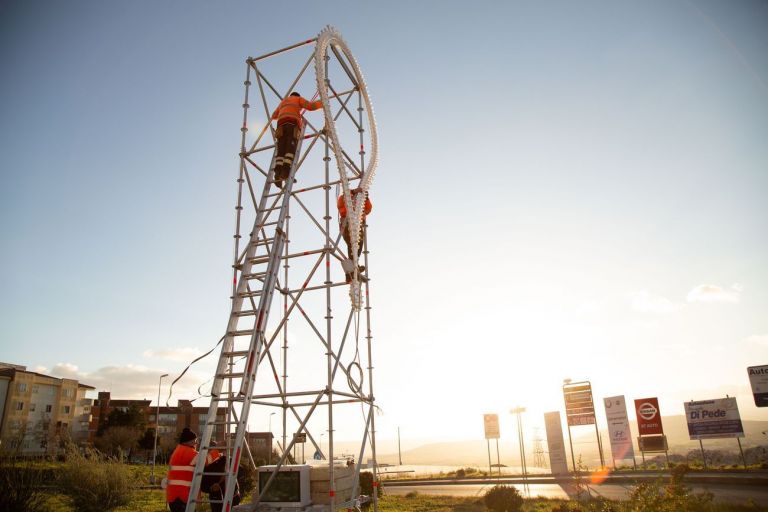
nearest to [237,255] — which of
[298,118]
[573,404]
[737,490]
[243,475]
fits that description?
[298,118]

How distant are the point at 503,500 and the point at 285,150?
14670 millimetres

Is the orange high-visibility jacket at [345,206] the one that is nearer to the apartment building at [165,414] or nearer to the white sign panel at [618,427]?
the white sign panel at [618,427]

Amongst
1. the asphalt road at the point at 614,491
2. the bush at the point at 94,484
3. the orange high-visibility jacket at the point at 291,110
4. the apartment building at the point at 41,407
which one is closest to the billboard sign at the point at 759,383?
the asphalt road at the point at 614,491

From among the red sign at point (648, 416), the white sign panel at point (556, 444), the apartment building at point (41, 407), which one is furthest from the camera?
the apartment building at point (41, 407)

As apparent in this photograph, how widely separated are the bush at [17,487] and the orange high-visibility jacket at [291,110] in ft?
30.1

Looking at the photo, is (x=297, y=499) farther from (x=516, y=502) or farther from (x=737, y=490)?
(x=737, y=490)

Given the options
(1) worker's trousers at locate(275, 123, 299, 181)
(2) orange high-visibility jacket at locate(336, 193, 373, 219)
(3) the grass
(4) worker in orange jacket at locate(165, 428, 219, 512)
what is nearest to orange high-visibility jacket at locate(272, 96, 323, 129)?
(1) worker's trousers at locate(275, 123, 299, 181)

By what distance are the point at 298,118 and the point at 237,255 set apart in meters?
3.67

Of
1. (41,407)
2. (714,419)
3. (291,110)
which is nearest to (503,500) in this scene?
(291,110)

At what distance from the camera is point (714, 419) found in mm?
34031

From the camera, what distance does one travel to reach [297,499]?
916 cm

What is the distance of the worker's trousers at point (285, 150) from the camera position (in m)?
11.3

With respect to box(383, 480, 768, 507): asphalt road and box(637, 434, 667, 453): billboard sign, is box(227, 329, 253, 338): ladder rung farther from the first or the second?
box(637, 434, 667, 453): billboard sign

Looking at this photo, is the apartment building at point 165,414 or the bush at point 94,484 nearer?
the bush at point 94,484
